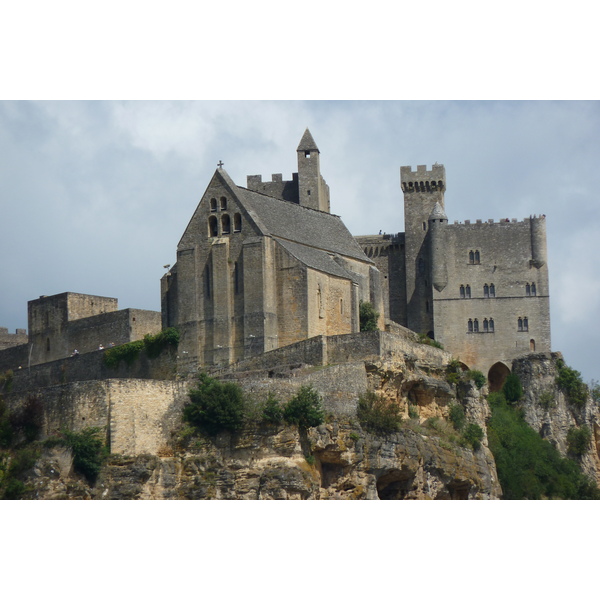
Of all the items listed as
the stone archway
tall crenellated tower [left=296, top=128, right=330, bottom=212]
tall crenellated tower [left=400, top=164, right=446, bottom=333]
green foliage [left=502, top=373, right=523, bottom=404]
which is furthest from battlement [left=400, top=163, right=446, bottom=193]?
green foliage [left=502, top=373, right=523, bottom=404]

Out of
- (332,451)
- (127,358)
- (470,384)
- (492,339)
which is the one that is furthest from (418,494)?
(492,339)

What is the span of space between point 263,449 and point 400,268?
4029 cm

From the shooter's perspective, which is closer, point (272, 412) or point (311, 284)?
point (272, 412)

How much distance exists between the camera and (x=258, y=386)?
5688 cm

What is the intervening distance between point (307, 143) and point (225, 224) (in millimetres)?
16556

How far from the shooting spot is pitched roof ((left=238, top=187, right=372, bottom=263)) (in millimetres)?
74062

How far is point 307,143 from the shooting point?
88500 mm

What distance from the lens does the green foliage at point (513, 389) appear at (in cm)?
8050

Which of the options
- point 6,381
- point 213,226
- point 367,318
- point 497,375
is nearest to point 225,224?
point 213,226

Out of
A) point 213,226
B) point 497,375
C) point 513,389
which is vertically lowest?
point 513,389

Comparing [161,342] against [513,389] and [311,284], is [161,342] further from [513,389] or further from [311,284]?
[513,389]

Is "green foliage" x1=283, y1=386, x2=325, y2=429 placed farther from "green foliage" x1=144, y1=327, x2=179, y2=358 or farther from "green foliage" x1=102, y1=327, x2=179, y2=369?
"green foliage" x1=102, y1=327, x2=179, y2=369

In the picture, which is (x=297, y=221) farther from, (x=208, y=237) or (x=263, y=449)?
(x=263, y=449)

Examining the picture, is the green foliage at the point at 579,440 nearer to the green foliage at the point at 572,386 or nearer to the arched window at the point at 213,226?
the green foliage at the point at 572,386
